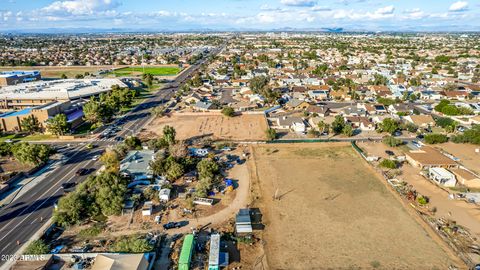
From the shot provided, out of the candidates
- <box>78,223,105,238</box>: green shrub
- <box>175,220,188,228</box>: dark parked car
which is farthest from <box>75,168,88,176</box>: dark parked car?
<box>175,220,188,228</box>: dark parked car

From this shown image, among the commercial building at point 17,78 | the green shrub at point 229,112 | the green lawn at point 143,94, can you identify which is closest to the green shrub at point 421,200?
the green shrub at point 229,112

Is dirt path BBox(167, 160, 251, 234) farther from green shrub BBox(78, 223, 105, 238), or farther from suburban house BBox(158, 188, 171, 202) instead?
green shrub BBox(78, 223, 105, 238)

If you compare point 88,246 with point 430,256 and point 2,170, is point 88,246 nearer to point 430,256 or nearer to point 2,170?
point 2,170

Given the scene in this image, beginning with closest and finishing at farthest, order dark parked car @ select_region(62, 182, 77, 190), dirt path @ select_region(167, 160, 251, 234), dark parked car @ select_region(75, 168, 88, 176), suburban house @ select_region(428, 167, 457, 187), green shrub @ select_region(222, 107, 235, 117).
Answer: dirt path @ select_region(167, 160, 251, 234), dark parked car @ select_region(62, 182, 77, 190), suburban house @ select_region(428, 167, 457, 187), dark parked car @ select_region(75, 168, 88, 176), green shrub @ select_region(222, 107, 235, 117)

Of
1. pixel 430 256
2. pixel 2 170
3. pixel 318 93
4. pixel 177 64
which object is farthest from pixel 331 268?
pixel 177 64

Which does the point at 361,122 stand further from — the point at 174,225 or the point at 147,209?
the point at 147,209

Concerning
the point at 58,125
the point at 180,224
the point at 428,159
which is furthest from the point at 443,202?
the point at 58,125

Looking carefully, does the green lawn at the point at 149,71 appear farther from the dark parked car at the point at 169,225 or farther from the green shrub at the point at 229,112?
the dark parked car at the point at 169,225
